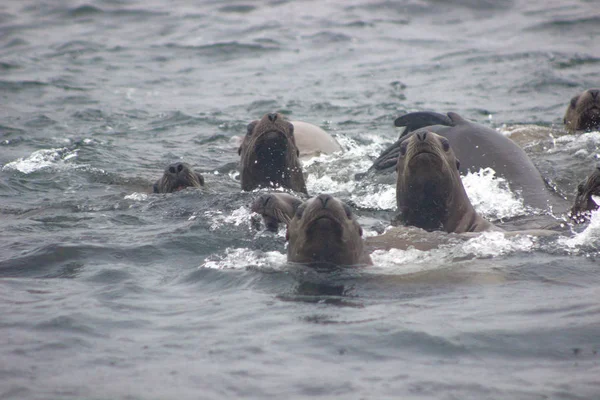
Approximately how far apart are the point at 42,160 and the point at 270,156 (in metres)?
3.39

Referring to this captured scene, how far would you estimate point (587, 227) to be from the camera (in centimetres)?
711

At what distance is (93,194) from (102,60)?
9.36 metres

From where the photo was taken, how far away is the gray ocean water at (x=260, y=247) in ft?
14.9

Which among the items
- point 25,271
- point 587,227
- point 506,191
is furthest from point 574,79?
point 25,271

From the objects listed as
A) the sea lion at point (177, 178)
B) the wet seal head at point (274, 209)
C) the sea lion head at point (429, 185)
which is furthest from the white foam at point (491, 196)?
the sea lion at point (177, 178)

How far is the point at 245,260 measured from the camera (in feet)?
21.8

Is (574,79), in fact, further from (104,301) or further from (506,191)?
(104,301)

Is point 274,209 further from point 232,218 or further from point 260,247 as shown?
point 232,218

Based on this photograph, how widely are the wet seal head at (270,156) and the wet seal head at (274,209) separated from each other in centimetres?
141

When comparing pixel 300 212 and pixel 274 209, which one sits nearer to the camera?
pixel 300 212

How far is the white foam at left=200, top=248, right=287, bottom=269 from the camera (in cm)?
643

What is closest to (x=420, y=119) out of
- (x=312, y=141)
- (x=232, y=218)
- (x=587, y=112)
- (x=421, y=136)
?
(x=312, y=141)

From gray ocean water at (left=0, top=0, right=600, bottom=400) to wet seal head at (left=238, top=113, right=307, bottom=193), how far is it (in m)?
0.39

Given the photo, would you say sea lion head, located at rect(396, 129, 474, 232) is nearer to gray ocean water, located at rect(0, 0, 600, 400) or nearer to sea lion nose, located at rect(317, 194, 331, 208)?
gray ocean water, located at rect(0, 0, 600, 400)
